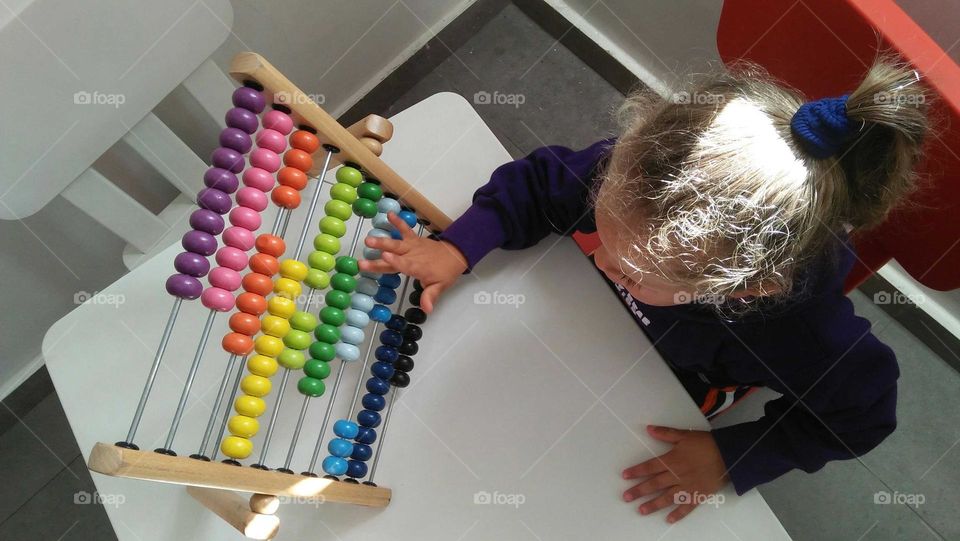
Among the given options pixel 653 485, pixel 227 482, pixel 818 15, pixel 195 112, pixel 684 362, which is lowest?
pixel 227 482

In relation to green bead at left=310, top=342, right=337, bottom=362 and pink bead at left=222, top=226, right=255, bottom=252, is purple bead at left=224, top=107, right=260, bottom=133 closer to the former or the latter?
pink bead at left=222, top=226, right=255, bottom=252

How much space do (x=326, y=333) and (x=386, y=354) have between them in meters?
0.08

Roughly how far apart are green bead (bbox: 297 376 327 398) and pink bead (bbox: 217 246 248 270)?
15 centimetres

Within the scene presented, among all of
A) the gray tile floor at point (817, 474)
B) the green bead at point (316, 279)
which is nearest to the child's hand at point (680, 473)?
the green bead at point (316, 279)

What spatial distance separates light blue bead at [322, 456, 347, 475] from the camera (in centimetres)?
77

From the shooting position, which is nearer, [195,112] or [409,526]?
[409,526]

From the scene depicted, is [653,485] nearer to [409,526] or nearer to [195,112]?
[409,526]

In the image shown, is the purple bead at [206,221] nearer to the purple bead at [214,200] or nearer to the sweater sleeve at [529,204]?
the purple bead at [214,200]

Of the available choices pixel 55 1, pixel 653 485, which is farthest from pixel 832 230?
pixel 55 1

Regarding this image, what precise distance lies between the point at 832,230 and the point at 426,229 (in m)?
0.49

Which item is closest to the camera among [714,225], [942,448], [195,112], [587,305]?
[714,225]

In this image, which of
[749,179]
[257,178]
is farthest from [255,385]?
[749,179]

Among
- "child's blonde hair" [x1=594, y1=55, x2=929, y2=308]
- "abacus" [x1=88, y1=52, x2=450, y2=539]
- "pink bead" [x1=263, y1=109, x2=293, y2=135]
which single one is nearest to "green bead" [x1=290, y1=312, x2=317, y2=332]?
"abacus" [x1=88, y1=52, x2=450, y2=539]

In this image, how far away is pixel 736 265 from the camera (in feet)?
2.02
